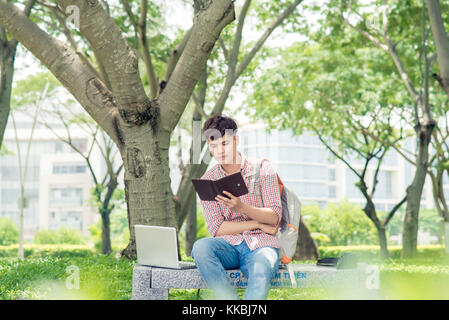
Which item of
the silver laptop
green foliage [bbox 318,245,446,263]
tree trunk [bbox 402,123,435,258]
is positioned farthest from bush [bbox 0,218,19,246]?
the silver laptop

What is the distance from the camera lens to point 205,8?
574cm

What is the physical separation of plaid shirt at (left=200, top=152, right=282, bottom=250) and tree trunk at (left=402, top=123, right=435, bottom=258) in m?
7.88

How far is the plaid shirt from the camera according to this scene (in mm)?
3839

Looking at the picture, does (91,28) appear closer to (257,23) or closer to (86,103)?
(86,103)

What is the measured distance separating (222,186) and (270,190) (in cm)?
44

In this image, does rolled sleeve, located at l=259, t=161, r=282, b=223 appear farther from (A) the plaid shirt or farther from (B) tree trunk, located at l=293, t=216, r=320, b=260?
(B) tree trunk, located at l=293, t=216, r=320, b=260

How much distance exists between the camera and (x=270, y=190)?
12.8 ft

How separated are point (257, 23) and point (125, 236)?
16.5 m

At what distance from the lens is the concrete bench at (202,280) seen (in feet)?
12.2

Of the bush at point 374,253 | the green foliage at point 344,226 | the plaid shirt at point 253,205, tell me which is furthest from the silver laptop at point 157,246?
the green foliage at point 344,226

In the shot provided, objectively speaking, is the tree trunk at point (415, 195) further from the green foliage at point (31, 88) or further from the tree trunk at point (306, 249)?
the green foliage at point (31, 88)

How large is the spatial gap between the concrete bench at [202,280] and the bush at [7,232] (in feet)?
106

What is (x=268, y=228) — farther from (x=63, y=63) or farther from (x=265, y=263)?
(x=63, y=63)
